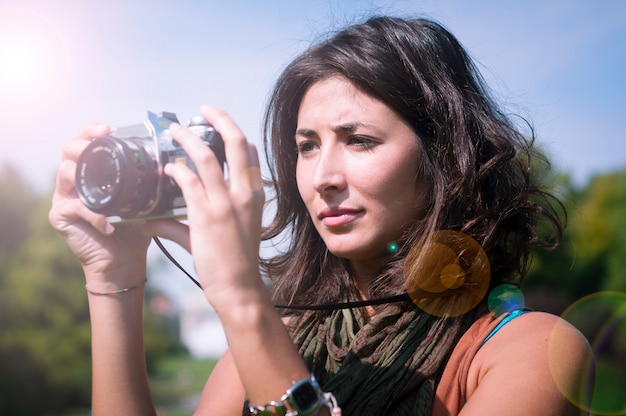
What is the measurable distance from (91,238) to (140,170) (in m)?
0.48

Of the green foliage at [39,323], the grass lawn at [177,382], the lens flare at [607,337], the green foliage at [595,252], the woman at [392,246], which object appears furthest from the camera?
the grass lawn at [177,382]

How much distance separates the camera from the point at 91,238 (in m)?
2.39

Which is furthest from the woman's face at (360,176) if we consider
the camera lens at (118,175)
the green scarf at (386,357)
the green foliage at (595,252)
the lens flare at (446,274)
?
the green foliage at (595,252)

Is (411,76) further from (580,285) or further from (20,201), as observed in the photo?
(20,201)

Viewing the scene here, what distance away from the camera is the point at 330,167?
245cm

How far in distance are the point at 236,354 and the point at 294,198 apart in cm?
130

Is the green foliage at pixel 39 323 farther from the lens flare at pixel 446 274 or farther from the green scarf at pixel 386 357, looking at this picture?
the lens flare at pixel 446 274

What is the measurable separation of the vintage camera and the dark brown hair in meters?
0.80

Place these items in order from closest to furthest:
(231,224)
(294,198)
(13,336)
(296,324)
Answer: (231,224) → (296,324) → (294,198) → (13,336)

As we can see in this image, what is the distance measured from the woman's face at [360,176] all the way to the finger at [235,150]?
0.57m

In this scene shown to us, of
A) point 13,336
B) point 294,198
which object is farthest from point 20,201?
point 294,198

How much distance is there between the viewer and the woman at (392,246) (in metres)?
2.21

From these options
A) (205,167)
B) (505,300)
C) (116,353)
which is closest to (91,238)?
(116,353)

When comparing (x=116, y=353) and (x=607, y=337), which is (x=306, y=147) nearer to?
(x=116, y=353)
